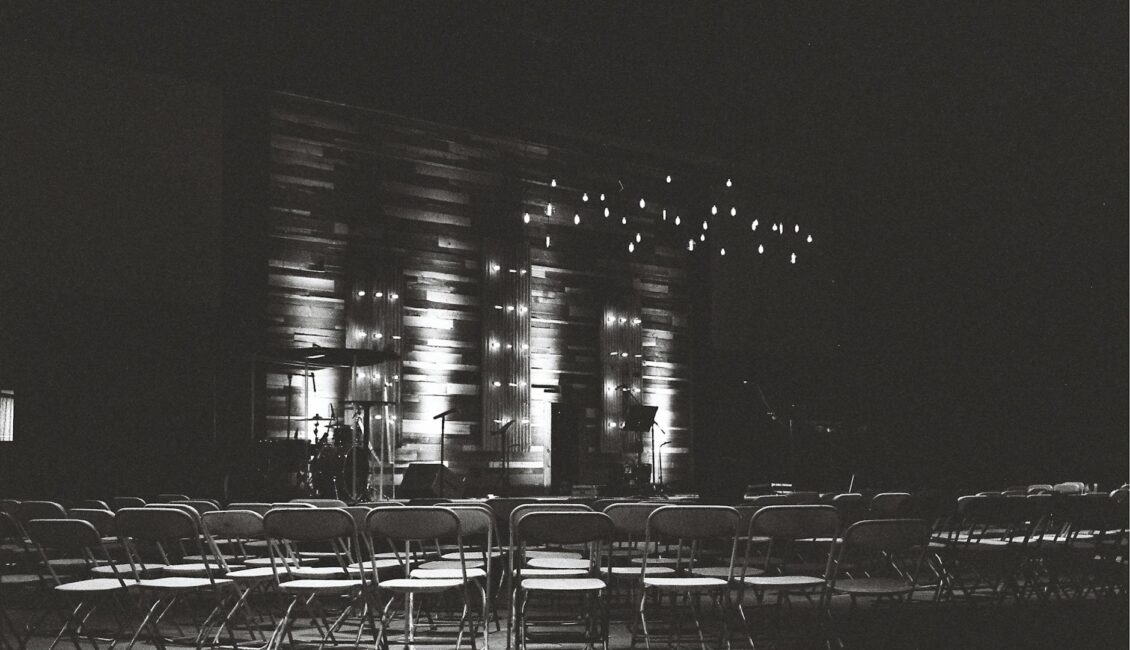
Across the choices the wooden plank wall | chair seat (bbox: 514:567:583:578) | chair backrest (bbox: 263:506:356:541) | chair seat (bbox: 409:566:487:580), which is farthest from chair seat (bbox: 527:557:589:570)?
the wooden plank wall

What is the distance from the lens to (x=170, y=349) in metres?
11.8

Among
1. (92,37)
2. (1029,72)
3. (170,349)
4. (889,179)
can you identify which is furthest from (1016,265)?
(92,37)

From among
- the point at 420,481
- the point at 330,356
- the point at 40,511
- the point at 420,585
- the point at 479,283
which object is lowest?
the point at 420,481

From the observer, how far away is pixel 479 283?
1472cm

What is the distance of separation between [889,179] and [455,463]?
27.9 ft

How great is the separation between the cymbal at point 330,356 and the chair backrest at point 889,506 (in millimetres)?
5802

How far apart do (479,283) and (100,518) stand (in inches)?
394

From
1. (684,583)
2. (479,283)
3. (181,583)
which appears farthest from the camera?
(479,283)

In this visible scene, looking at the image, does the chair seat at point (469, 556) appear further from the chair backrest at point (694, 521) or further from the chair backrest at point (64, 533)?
the chair backrest at point (64, 533)

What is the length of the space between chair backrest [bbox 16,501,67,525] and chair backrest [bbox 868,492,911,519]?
4497mm

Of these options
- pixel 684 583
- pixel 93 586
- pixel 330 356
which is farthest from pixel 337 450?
pixel 684 583

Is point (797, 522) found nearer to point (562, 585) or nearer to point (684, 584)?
point (684, 584)

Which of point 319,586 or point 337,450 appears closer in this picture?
point 319,586

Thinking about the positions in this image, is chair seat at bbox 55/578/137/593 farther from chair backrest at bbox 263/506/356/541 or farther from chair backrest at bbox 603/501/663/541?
chair backrest at bbox 603/501/663/541
